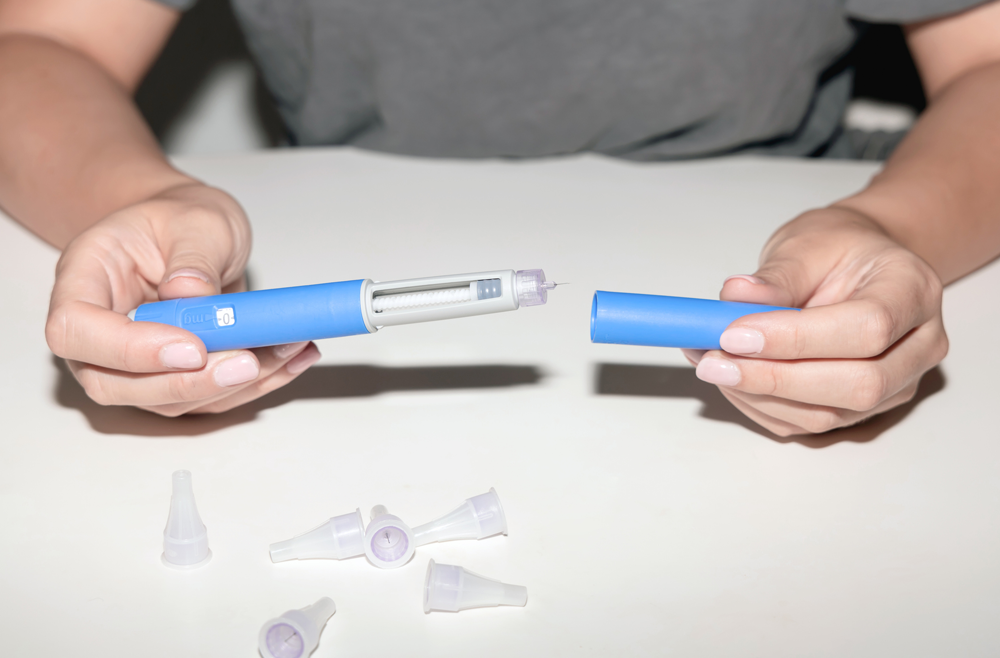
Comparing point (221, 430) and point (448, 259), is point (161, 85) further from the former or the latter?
point (221, 430)

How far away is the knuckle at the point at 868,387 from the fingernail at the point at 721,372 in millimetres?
80

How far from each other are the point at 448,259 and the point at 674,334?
32cm

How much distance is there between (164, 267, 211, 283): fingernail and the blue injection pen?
21 mm

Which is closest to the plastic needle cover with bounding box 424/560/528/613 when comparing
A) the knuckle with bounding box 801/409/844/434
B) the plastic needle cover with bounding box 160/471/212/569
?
the plastic needle cover with bounding box 160/471/212/569

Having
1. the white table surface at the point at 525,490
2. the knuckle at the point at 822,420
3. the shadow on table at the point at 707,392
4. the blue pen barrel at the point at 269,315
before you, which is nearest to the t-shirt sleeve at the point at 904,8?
the white table surface at the point at 525,490

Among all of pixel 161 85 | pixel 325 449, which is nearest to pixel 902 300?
pixel 325 449

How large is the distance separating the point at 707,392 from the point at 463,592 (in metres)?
0.28

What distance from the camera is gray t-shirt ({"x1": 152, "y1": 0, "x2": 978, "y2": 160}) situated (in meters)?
0.89

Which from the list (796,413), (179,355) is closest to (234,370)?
(179,355)

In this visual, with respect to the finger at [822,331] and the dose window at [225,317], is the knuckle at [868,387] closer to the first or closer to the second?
the finger at [822,331]

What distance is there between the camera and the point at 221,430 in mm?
569

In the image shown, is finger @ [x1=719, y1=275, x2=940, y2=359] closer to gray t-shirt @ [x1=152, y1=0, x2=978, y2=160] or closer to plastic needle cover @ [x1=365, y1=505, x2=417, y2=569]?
plastic needle cover @ [x1=365, y1=505, x2=417, y2=569]

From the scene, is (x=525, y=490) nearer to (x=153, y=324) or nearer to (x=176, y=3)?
(x=153, y=324)

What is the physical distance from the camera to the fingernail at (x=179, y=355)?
0.50 meters
